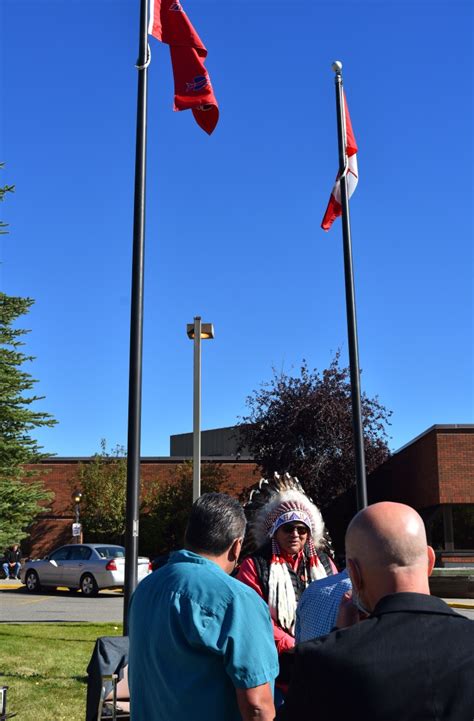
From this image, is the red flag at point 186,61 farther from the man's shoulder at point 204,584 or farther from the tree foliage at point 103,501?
the tree foliage at point 103,501

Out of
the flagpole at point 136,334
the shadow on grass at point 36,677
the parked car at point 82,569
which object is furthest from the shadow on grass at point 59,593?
the flagpole at point 136,334

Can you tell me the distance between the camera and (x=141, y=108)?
916 cm

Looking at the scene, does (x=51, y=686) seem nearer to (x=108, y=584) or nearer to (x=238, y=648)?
(x=238, y=648)

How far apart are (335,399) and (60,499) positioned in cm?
1389

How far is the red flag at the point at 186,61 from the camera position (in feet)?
32.6

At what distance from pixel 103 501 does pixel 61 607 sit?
1488 cm

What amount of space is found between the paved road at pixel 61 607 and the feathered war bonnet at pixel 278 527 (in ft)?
39.9

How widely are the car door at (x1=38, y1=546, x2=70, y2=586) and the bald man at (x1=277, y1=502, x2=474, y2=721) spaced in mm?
24888

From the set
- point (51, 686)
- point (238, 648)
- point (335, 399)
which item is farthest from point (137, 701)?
point (335, 399)

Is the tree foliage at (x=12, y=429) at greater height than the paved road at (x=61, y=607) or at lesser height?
greater

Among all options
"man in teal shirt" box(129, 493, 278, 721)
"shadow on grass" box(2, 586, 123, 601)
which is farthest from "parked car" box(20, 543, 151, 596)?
"man in teal shirt" box(129, 493, 278, 721)

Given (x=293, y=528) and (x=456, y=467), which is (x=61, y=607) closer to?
(x=456, y=467)

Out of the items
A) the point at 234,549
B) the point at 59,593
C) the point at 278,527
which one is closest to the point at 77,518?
the point at 59,593

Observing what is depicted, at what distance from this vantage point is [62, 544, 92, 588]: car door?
24.9m
